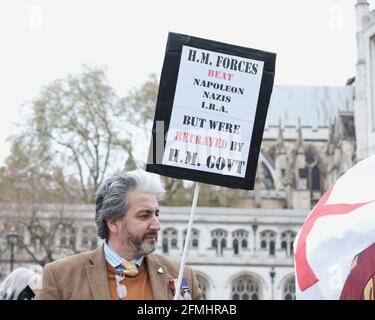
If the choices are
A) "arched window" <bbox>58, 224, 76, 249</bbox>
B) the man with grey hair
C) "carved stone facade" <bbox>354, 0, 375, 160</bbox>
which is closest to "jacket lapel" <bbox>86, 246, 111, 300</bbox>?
the man with grey hair

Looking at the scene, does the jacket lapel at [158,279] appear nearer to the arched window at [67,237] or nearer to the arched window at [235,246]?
the arched window at [67,237]

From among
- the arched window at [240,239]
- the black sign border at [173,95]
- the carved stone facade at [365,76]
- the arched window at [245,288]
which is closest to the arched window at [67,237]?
the arched window at [245,288]

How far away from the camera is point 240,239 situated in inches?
1578

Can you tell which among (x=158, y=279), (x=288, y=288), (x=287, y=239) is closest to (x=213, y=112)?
(x=158, y=279)

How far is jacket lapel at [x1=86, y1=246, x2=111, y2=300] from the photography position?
3982mm

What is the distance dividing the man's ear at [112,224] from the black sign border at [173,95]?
0.26 m

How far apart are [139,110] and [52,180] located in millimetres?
7566

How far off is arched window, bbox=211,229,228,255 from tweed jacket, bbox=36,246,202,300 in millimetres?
35417

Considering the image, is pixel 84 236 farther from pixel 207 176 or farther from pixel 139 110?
pixel 207 176

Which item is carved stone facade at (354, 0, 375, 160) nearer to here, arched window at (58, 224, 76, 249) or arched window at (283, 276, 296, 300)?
arched window at (283, 276, 296, 300)

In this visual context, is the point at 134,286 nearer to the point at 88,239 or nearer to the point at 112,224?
the point at 112,224

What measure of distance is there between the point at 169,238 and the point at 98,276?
35502 mm

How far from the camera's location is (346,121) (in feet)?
164
